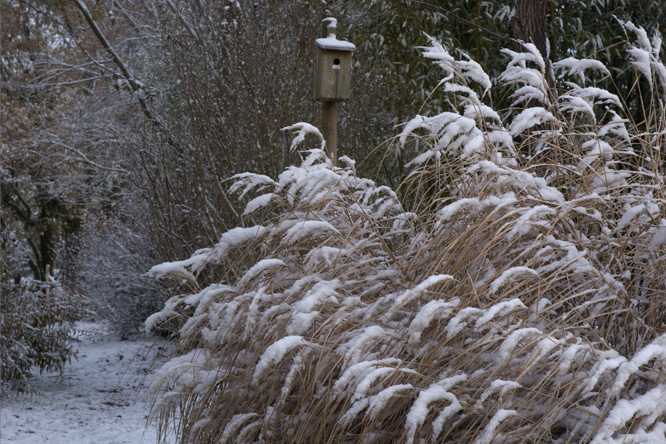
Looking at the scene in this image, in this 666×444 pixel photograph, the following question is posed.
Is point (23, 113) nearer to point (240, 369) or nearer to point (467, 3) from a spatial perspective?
point (467, 3)

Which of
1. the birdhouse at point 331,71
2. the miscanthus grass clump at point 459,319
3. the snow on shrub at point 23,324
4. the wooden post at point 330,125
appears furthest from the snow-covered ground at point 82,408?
the miscanthus grass clump at point 459,319

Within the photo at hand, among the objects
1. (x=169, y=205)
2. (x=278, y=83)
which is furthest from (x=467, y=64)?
(x=169, y=205)

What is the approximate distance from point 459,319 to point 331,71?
2.69m

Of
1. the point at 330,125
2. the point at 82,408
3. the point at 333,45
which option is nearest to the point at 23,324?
the point at 82,408

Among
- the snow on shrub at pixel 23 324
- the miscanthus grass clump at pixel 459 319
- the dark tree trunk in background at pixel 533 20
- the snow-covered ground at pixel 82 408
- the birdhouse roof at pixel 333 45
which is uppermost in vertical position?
the dark tree trunk in background at pixel 533 20

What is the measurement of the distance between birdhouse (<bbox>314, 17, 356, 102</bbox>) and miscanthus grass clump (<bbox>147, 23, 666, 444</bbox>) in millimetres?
1615

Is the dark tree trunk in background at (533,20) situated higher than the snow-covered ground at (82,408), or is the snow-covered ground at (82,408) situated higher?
the dark tree trunk in background at (533,20)

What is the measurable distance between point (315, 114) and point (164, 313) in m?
3.40

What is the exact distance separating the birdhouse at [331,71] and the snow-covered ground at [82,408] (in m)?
1.84

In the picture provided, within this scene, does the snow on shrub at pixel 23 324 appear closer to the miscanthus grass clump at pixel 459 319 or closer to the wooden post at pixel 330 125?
the wooden post at pixel 330 125

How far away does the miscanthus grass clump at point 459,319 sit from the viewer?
5.20ft

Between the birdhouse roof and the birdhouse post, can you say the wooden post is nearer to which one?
the birdhouse post

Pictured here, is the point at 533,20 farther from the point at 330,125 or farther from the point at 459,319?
the point at 459,319

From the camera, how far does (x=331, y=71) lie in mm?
4016
